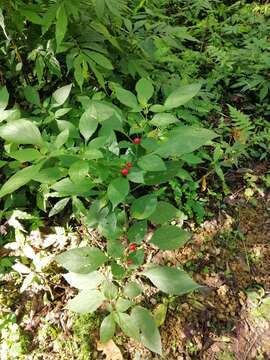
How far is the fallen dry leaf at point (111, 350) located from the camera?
1832 mm

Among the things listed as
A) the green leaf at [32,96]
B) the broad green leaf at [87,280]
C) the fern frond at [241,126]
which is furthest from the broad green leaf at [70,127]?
the fern frond at [241,126]

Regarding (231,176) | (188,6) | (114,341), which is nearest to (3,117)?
(114,341)

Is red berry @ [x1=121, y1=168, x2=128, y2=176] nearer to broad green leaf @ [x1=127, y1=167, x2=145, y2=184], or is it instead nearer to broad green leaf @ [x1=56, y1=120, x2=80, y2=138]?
broad green leaf @ [x1=127, y1=167, x2=145, y2=184]

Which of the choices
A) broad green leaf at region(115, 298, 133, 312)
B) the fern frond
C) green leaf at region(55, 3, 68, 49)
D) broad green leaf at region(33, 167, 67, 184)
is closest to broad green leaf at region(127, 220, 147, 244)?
broad green leaf at region(115, 298, 133, 312)

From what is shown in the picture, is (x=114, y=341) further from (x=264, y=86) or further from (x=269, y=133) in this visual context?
(x=264, y=86)

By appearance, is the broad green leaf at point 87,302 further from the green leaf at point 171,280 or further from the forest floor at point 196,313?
the forest floor at point 196,313

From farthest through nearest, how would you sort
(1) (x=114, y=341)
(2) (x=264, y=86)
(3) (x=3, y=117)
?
(2) (x=264, y=86) → (1) (x=114, y=341) → (3) (x=3, y=117)

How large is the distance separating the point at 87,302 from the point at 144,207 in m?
0.46

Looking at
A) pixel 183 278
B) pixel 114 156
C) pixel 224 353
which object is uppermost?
pixel 114 156

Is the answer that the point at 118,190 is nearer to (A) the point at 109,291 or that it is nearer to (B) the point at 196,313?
(A) the point at 109,291

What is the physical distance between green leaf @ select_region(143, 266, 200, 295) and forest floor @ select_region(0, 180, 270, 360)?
534 mm

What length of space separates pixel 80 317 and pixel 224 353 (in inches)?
29.6

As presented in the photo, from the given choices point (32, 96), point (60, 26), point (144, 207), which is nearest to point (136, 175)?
point (144, 207)

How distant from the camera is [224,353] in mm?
1889
